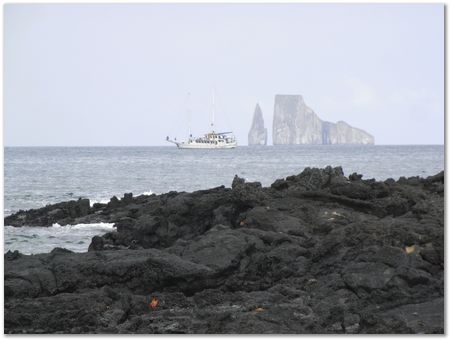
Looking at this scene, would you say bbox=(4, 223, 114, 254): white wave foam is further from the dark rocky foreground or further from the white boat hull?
the white boat hull

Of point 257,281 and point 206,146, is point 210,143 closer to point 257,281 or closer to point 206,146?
point 206,146

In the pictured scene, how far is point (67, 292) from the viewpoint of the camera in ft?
34.2

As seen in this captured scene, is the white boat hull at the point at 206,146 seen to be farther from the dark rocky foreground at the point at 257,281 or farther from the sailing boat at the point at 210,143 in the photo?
the dark rocky foreground at the point at 257,281

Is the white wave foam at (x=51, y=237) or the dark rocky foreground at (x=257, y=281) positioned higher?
the dark rocky foreground at (x=257, y=281)

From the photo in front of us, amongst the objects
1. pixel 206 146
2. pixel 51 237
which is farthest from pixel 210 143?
pixel 51 237

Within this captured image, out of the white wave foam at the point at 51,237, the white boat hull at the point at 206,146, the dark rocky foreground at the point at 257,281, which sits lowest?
the white wave foam at the point at 51,237

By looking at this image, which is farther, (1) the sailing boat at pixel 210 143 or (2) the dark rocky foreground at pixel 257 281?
(1) the sailing boat at pixel 210 143

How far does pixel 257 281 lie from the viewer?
1094cm

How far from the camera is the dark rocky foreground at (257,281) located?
841cm

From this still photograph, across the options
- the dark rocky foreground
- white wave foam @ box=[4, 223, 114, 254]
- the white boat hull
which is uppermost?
the white boat hull

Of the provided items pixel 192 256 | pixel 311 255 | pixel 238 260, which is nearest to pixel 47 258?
pixel 192 256

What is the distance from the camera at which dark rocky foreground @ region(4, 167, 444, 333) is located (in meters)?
8.41

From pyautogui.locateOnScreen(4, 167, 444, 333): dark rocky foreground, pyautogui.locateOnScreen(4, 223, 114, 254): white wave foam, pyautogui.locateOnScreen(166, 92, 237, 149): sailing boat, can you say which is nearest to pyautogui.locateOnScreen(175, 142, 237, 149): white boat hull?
pyautogui.locateOnScreen(166, 92, 237, 149): sailing boat

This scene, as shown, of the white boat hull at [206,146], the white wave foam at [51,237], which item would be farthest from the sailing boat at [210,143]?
the white wave foam at [51,237]
